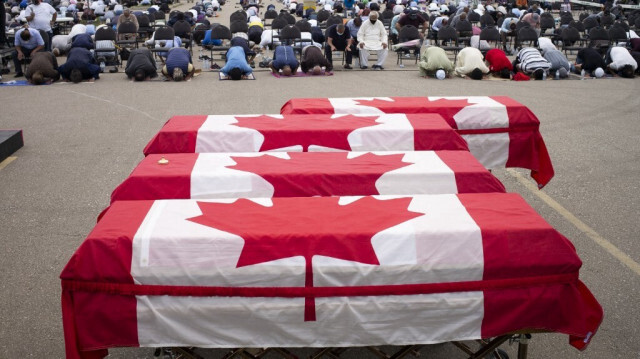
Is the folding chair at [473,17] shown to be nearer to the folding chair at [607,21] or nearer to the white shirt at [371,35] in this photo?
the folding chair at [607,21]

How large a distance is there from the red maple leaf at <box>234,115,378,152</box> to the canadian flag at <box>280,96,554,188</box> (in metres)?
0.99

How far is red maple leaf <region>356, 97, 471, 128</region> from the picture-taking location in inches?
276

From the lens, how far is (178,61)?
15867mm

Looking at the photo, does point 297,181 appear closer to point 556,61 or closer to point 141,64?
point 141,64

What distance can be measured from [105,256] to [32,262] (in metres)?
2.88

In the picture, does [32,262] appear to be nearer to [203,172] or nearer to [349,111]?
[203,172]

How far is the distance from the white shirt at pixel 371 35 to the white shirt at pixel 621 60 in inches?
233

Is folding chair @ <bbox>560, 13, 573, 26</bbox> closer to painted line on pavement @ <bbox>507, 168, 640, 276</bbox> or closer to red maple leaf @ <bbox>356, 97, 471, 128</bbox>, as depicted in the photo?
painted line on pavement @ <bbox>507, 168, 640, 276</bbox>

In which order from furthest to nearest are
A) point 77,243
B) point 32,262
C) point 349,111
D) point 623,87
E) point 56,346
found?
point 623,87
point 349,111
point 77,243
point 32,262
point 56,346

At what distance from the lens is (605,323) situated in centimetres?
482

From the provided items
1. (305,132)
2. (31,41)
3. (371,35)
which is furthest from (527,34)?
(305,132)

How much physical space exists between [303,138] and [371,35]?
12625mm

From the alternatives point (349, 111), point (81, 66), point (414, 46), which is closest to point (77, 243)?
point (349, 111)

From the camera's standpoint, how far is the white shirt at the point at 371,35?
17703 millimetres
